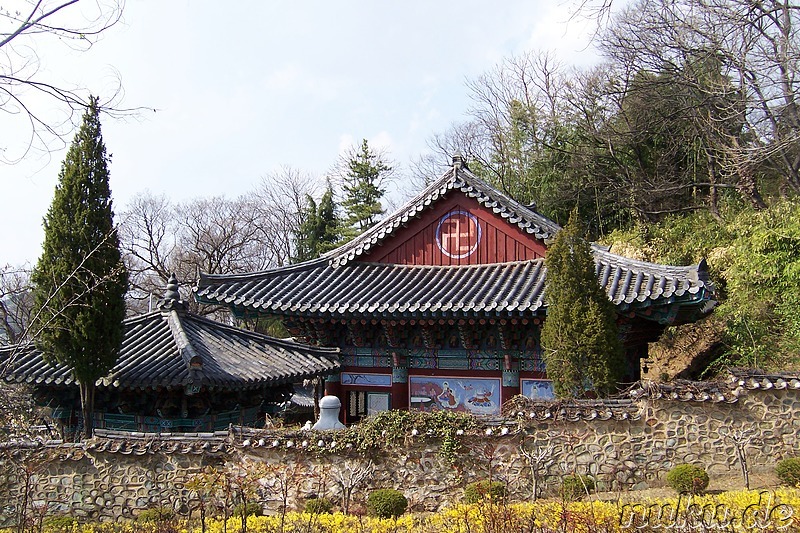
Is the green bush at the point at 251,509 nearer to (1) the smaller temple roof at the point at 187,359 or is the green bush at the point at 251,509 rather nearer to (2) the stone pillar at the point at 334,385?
(1) the smaller temple roof at the point at 187,359

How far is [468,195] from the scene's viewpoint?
14211 mm

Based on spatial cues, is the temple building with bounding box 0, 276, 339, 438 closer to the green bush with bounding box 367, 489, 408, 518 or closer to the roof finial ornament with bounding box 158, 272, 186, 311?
the roof finial ornament with bounding box 158, 272, 186, 311

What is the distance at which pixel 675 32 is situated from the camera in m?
19.9

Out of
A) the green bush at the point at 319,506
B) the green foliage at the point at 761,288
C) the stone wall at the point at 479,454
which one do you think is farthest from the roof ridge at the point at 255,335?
the green foliage at the point at 761,288

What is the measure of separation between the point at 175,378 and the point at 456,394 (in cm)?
576

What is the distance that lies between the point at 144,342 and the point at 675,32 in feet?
58.7

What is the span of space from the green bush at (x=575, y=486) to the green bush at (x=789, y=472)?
253 cm

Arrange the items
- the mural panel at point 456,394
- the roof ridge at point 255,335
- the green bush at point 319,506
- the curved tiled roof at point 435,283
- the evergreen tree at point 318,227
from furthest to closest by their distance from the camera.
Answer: the evergreen tree at point 318,227
the mural panel at point 456,394
the roof ridge at point 255,335
the curved tiled roof at point 435,283
the green bush at point 319,506

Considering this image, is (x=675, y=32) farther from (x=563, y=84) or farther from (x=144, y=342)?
(x=144, y=342)

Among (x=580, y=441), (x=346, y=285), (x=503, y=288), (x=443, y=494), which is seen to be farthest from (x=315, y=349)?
(x=580, y=441)

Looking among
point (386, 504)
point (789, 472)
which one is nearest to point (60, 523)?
point (386, 504)

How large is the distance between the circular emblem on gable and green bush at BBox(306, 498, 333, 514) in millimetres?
6957

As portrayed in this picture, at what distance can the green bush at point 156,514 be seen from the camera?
26.6 feet

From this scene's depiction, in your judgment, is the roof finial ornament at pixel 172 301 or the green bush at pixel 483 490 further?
the roof finial ornament at pixel 172 301
